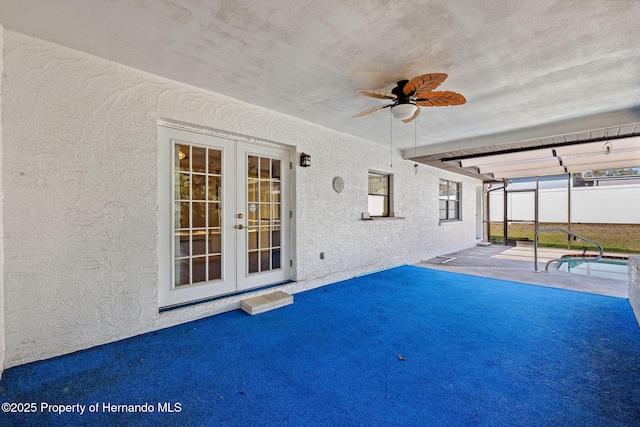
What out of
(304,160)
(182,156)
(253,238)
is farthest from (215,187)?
(304,160)

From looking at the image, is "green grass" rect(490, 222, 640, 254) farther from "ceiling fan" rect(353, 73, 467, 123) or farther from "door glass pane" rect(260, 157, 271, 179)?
"door glass pane" rect(260, 157, 271, 179)

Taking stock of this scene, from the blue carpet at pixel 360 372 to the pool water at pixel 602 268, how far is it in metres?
2.34

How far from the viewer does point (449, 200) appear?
882 cm

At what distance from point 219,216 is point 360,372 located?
8.45 ft

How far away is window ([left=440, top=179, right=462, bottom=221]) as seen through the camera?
8539 mm

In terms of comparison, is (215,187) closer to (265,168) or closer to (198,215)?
(198,215)

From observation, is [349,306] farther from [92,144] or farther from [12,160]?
[12,160]

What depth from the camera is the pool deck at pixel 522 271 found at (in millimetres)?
4422

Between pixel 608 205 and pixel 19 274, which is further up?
pixel 608 205

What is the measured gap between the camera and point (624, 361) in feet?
7.59

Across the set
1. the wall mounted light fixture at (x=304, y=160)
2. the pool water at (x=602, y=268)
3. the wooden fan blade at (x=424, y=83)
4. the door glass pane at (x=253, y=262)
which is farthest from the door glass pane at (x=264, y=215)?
the pool water at (x=602, y=268)

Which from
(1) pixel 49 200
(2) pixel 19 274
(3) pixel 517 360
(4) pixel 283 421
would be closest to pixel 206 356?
(4) pixel 283 421

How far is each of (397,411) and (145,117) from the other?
3562mm

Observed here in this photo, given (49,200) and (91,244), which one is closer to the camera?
(49,200)
